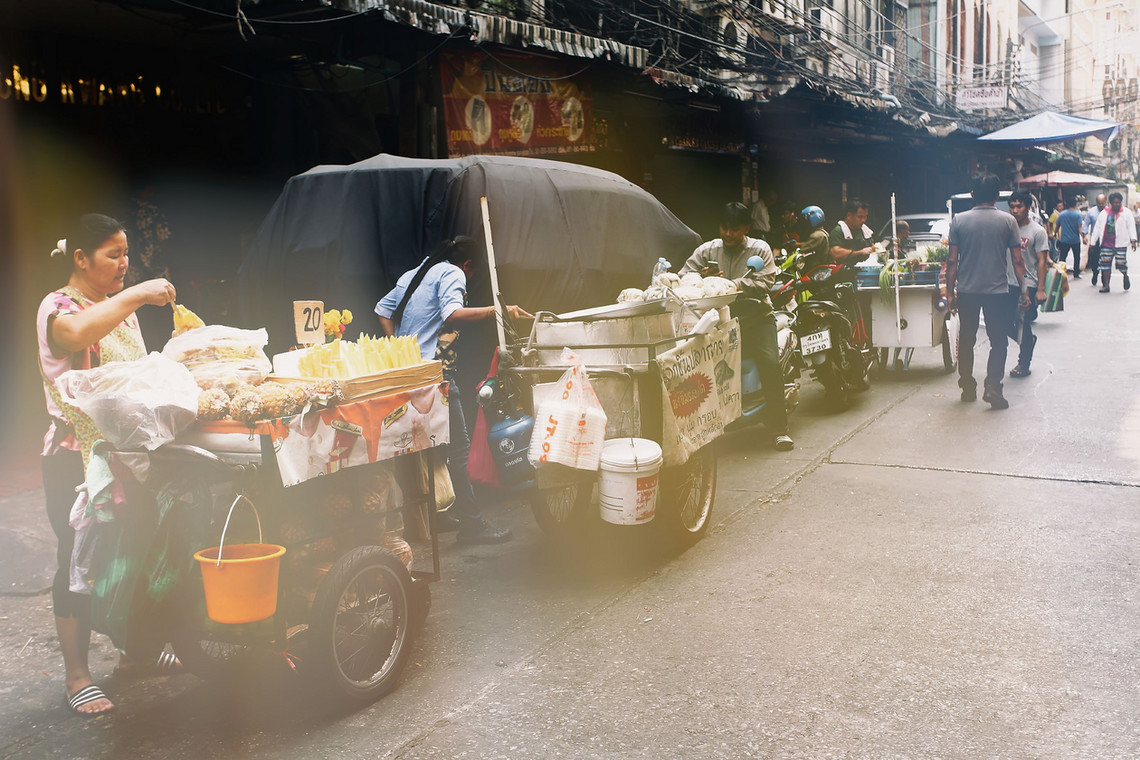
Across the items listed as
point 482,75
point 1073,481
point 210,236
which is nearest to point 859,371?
point 1073,481

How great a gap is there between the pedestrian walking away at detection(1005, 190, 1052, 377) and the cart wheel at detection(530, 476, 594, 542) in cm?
553

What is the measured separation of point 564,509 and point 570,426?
958 millimetres

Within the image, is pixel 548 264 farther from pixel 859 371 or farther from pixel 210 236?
pixel 210 236

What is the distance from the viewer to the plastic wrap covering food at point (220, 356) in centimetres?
359

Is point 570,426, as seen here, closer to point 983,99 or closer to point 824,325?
point 824,325

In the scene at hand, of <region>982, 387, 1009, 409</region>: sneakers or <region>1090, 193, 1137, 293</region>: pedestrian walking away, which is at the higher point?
<region>1090, 193, 1137, 293</region>: pedestrian walking away

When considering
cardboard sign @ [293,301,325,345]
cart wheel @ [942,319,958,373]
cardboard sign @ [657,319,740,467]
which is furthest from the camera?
cart wheel @ [942,319,958,373]

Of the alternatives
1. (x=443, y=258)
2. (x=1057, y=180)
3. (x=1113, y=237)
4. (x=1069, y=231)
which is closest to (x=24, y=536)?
(x=443, y=258)

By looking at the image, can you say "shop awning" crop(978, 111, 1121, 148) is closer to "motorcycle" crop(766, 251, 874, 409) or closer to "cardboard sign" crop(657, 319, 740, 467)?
"motorcycle" crop(766, 251, 874, 409)

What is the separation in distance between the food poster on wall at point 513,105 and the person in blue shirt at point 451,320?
13.3 ft

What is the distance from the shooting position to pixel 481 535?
5898 mm

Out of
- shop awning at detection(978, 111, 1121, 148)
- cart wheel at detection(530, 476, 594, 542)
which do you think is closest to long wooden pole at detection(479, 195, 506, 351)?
cart wheel at detection(530, 476, 594, 542)

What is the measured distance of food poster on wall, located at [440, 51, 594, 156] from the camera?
10.0 meters

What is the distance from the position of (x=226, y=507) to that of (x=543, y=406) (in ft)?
5.51
